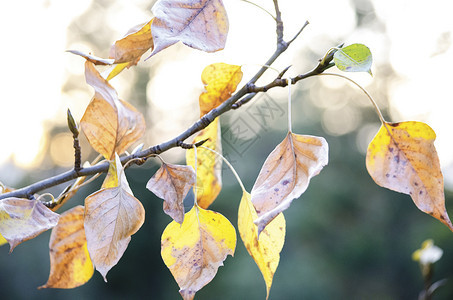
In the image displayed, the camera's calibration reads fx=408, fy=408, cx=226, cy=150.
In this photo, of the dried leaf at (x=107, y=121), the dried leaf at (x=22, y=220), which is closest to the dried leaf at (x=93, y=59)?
the dried leaf at (x=107, y=121)

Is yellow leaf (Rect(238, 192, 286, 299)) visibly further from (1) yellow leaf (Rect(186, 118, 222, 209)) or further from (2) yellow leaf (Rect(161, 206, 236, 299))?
(1) yellow leaf (Rect(186, 118, 222, 209))

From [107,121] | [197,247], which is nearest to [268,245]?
[197,247]

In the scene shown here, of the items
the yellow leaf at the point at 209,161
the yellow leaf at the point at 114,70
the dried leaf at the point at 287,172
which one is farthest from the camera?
the yellow leaf at the point at 209,161

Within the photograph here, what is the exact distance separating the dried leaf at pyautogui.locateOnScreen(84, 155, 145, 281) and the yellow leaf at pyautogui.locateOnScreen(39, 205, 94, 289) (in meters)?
0.13

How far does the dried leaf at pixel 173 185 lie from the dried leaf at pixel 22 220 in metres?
0.08

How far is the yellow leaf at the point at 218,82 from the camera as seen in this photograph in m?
0.40

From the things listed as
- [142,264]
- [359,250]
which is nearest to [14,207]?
[142,264]

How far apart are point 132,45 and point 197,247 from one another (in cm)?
17

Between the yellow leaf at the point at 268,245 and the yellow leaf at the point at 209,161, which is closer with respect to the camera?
the yellow leaf at the point at 268,245

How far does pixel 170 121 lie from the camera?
4395mm

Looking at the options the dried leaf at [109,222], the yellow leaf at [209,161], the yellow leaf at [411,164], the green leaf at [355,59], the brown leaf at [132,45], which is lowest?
the yellow leaf at [209,161]

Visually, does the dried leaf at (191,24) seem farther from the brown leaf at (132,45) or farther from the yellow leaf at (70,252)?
the yellow leaf at (70,252)

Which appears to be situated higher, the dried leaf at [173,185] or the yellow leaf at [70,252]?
the dried leaf at [173,185]

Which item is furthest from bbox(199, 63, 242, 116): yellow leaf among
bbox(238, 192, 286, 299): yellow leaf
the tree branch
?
bbox(238, 192, 286, 299): yellow leaf
